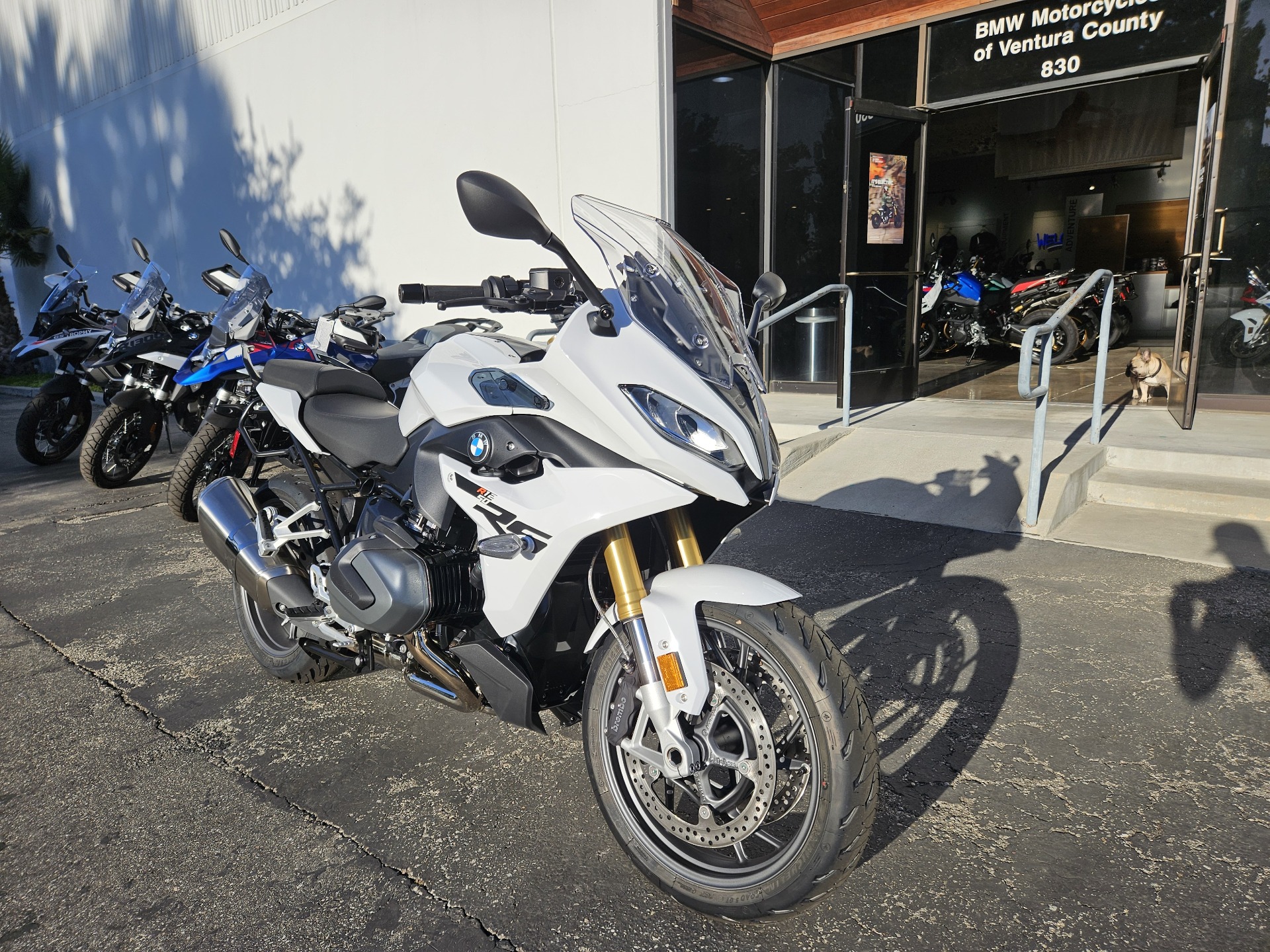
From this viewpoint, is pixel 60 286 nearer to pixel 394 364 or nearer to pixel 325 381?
pixel 394 364

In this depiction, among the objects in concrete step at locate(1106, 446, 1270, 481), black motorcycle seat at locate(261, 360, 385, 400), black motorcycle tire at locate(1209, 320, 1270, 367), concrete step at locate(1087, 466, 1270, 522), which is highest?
black motorcycle seat at locate(261, 360, 385, 400)

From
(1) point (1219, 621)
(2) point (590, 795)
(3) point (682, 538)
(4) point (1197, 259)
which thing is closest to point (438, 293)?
(3) point (682, 538)

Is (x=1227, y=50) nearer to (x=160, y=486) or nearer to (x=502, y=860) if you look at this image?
(x=502, y=860)

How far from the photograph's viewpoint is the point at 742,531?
16.3ft

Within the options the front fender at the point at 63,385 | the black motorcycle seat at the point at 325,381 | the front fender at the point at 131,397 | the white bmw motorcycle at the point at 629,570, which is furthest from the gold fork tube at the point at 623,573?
the front fender at the point at 63,385

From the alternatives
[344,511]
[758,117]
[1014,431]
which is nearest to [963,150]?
[758,117]

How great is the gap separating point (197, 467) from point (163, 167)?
11262 mm

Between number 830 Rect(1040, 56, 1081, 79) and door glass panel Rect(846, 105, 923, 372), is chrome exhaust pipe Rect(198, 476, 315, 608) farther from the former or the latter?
number 830 Rect(1040, 56, 1081, 79)

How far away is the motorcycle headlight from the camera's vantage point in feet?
5.99

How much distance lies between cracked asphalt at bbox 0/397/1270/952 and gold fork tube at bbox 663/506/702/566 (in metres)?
0.80

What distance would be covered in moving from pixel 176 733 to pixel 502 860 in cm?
139

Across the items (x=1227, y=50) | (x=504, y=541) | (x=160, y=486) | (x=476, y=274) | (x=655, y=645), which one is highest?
(x=1227, y=50)

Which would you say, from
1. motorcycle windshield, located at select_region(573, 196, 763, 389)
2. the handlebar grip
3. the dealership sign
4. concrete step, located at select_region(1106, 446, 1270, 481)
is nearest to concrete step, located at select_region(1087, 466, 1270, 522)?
concrete step, located at select_region(1106, 446, 1270, 481)

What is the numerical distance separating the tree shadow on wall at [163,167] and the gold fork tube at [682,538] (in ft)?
31.6
